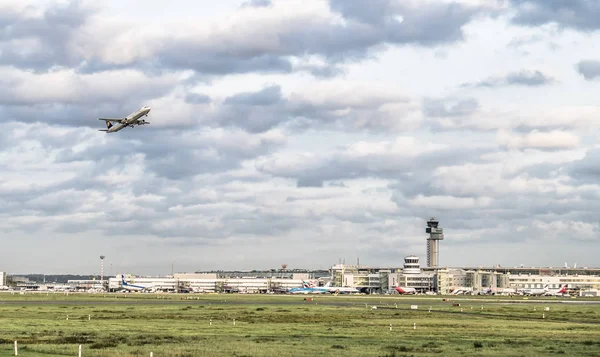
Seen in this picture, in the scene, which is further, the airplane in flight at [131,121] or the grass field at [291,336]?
the airplane in flight at [131,121]

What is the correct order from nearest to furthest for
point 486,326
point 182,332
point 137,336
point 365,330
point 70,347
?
point 70,347 < point 137,336 < point 182,332 < point 365,330 < point 486,326

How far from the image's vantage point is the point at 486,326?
104 meters

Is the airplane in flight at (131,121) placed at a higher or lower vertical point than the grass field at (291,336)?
higher

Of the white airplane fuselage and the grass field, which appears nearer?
the grass field

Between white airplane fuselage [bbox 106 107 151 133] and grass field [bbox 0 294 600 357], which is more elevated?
white airplane fuselage [bbox 106 107 151 133]

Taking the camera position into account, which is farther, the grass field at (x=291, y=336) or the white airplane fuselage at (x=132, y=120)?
the white airplane fuselage at (x=132, y=120)

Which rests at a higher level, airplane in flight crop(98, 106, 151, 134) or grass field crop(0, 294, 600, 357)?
airplane in flight crop(98, 106, 151, 134)

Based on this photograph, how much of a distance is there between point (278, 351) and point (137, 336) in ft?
68.9

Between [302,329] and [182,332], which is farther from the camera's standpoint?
[302,329]

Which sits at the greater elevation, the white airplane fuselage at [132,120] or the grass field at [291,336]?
the white airplane fuselage at [132,120]

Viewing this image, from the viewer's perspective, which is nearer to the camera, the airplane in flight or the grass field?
the grass field

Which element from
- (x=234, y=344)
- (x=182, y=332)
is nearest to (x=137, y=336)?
(x=182, y=332)

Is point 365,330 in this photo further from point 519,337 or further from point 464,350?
Result: point 464,350

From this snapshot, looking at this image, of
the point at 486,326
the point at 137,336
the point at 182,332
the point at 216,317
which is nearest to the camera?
the point at 137,336
